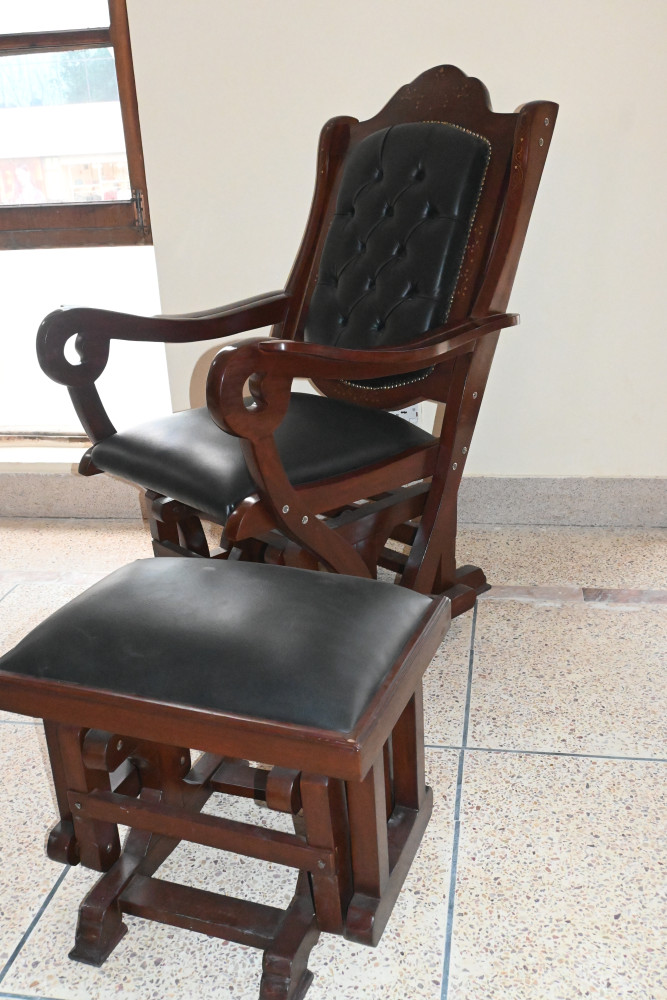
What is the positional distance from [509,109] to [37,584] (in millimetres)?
1713

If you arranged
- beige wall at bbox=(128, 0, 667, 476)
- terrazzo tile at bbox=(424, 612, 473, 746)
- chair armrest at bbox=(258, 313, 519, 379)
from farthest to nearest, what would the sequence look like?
beige wall at bbox=(128, 0, 667, 476) → terrazzo tile at bbox=(424, 612, 473, 746) → chair armrest at bbox=(258, 313, 519, 379)

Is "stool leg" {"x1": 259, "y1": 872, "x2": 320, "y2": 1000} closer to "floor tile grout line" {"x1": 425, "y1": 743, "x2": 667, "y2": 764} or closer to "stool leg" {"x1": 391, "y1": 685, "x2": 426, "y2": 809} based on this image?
"stool leg" {"x1": 391, "y1": 685, "x2": 426, "y2": 809}

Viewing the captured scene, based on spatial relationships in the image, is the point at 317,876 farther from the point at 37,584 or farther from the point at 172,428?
the point at 37,584

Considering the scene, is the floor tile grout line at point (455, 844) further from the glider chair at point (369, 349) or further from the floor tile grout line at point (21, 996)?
the floor tile grout line at point (21, 996)

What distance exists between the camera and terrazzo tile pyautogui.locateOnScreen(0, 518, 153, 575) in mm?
2408

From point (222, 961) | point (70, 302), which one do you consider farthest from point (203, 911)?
point (70, 302)

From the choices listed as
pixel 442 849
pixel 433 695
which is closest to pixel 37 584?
pixel 433 695

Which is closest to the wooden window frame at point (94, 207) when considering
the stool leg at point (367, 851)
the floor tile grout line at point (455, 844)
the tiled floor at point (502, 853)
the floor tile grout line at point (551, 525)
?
the tiled floor at point (502, 853)

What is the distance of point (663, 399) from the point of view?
7.64 ft

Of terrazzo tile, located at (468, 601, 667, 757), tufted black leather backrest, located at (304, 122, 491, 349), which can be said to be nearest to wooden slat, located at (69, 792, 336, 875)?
terrazzo tile, located at (468, 601, 667, 757)

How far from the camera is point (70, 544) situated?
8.34 feet

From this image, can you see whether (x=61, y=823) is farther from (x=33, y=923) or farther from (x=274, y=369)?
(x=274, y=369)

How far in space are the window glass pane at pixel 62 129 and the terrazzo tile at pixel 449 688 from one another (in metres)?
1.55

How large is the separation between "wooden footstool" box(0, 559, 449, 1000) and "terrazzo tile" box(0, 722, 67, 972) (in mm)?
143
